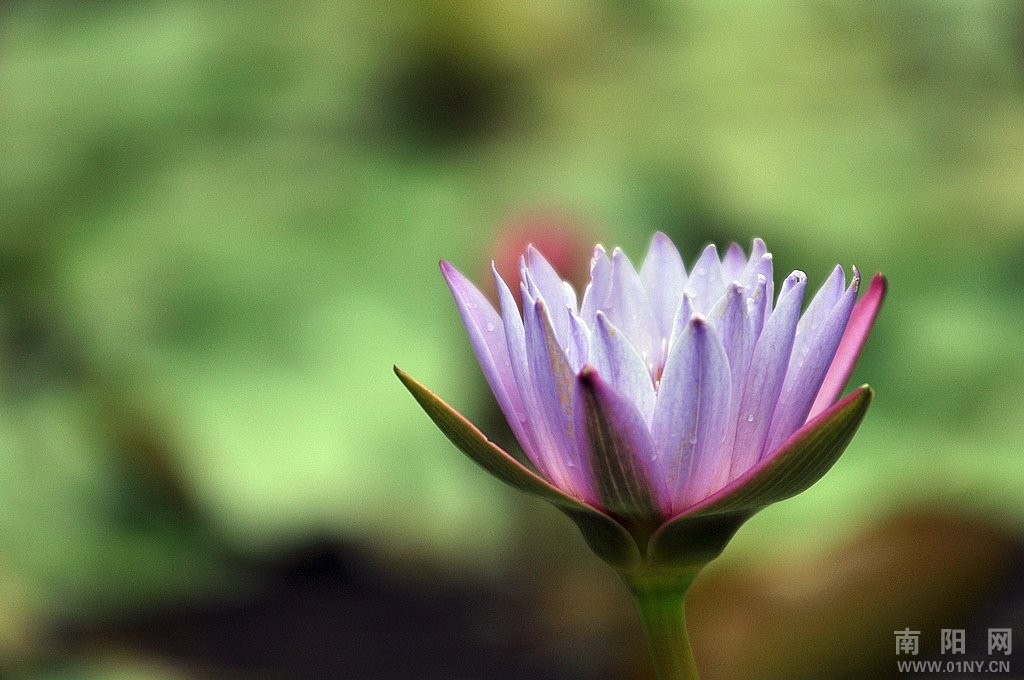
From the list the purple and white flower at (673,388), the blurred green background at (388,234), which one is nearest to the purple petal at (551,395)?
the purple and white flower at (673,388)

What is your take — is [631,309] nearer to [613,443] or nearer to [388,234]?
[613,443]

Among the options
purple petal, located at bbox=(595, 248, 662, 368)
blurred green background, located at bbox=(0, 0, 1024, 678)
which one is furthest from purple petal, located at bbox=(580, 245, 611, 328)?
blurred green background, located at bbox=(0, 0, 1024, 678)

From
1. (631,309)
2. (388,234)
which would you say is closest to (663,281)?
(631,309)

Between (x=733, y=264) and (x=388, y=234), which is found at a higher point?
(x=388, y=234)

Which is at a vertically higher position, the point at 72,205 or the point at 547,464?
the point at 72,205

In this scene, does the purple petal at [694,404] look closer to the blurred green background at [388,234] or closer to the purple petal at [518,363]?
the purple petal at [518,363]

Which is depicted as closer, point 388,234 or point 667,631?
point 667,631

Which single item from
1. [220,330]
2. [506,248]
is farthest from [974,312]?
[220,330]

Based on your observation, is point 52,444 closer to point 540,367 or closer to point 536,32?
point 536,32

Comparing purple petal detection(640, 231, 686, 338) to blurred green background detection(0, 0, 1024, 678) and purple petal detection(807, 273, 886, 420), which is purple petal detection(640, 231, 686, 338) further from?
blurred green background detection(0, 0, 1024, 678)
